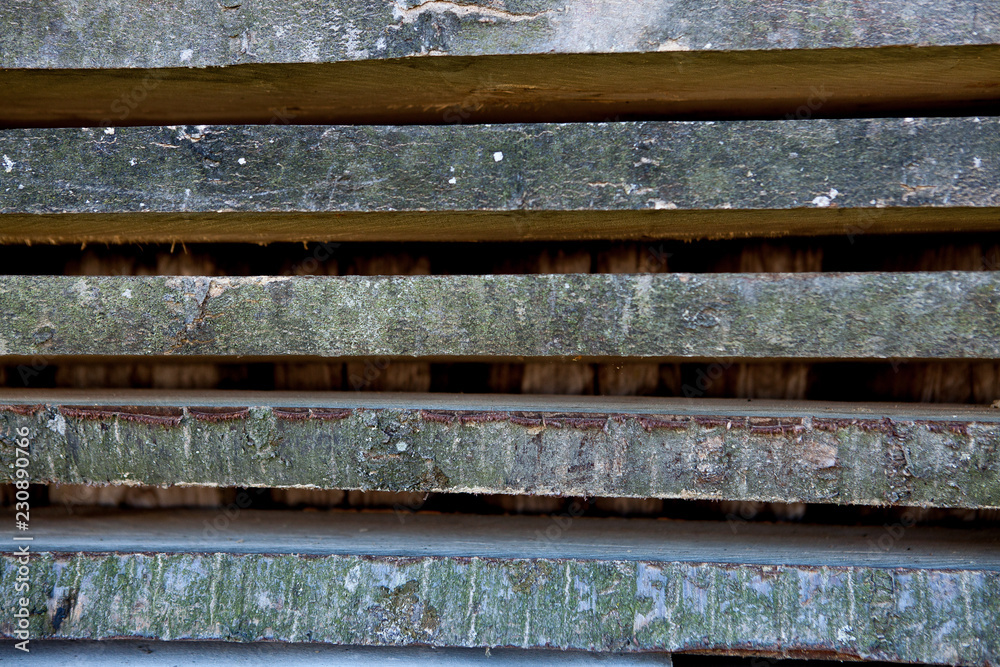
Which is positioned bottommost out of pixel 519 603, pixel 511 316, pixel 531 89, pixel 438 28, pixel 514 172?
pixel 519 603

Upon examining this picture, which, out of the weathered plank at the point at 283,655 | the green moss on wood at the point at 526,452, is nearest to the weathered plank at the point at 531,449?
the green moss on wood at the point at 526,452

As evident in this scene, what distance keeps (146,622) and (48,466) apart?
0.44m

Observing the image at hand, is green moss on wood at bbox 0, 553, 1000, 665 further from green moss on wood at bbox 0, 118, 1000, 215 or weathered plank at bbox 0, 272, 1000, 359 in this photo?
green moss on wood at bbox 0, 118, 1000, 215

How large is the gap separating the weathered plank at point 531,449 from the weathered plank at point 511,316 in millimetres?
147

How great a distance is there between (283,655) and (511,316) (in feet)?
3.47

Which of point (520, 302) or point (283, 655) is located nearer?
point (520, 302)

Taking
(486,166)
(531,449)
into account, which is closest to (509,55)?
(486,166)

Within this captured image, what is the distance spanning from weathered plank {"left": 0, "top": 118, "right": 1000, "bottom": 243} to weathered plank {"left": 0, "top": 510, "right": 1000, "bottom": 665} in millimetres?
824

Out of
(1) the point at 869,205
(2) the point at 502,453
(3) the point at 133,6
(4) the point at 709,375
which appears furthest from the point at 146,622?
(1) the point at 869,205

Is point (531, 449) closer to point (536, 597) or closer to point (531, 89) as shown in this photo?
point (536, 597)

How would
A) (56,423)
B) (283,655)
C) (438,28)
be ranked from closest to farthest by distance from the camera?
(438,28)
(56,423)
(283,655)

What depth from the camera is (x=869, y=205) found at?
4.24ft

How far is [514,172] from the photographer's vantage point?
4.42 feet

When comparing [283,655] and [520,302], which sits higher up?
[520,302]
